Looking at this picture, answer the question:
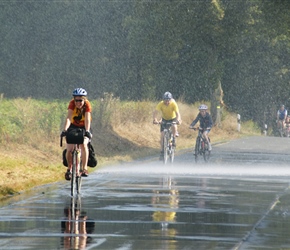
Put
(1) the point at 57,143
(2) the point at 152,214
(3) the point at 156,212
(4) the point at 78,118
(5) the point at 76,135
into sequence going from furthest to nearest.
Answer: (1) the point at 57,143
(4) the point at 78,118
(5) the point at 76,135
(3) the point at 156,212
(2) the point at 152,214

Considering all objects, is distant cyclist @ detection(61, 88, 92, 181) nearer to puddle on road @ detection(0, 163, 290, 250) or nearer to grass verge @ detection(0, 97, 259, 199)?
puddle on road @ detection(0, 163, 290, 250)

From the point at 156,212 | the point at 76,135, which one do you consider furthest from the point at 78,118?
the point at 156,212

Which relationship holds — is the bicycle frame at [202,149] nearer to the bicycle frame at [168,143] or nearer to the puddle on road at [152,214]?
the bicycle frame at [168,143]

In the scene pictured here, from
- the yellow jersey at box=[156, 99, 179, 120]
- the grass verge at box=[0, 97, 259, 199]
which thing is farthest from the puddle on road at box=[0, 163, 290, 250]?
the yellow jersey at box=[156, 99, 179, 120]

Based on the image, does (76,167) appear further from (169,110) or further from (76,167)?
(169,110)

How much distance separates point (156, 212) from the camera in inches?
596

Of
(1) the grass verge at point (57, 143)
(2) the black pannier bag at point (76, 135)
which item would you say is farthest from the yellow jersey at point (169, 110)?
(2) the black pannier bag at point (76, 135)

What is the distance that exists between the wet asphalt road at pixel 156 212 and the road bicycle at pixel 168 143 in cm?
275

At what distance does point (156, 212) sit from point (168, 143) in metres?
14.0

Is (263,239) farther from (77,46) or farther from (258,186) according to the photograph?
Result: (77,46)

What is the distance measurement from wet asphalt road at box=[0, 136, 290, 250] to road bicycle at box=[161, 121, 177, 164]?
108 inches

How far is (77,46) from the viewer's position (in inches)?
3098

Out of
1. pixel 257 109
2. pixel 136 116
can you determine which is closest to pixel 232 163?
pixel 136 116

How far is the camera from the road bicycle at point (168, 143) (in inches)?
1137
